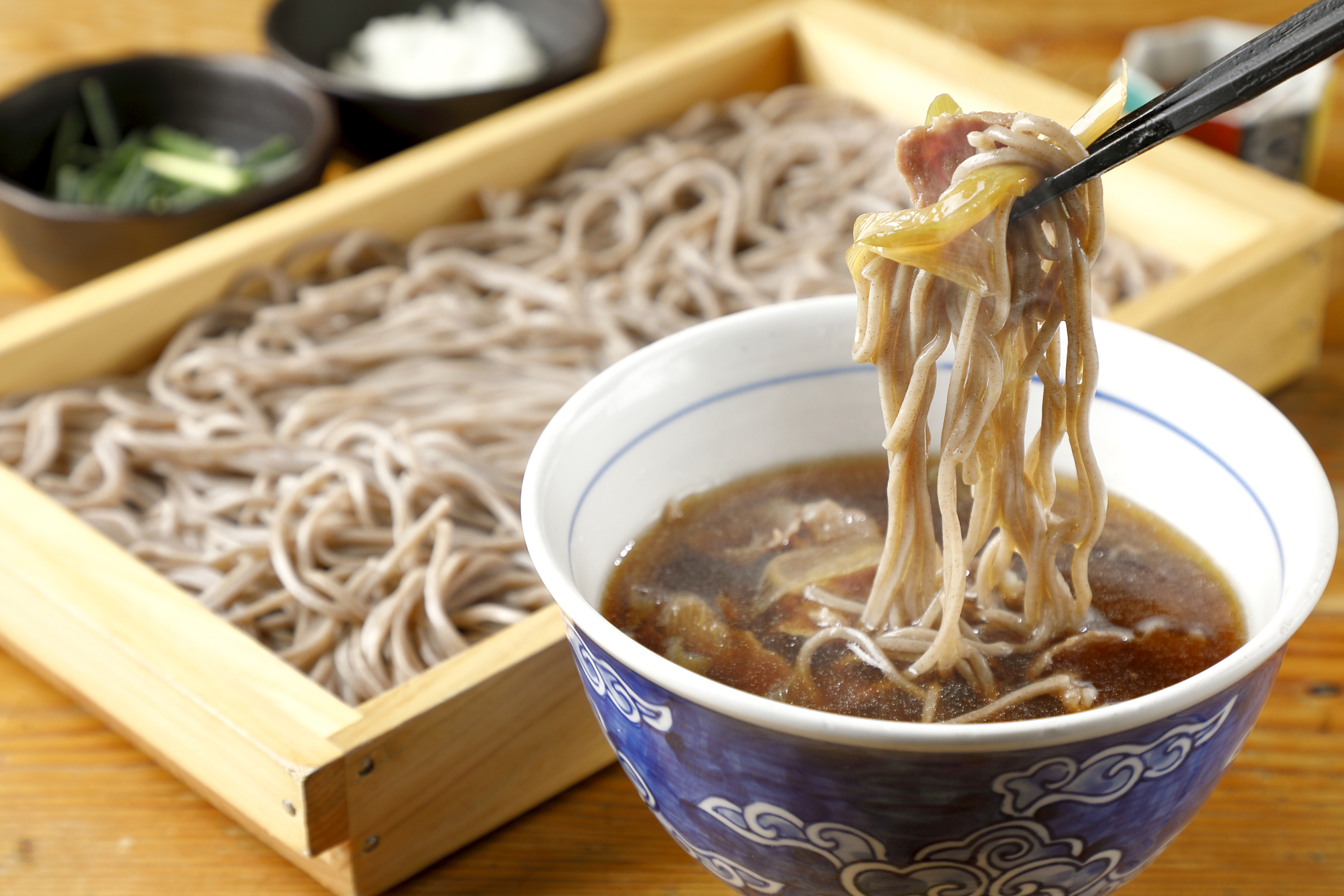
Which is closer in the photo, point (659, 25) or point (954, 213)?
point (954, 213)

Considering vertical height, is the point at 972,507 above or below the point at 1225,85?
below

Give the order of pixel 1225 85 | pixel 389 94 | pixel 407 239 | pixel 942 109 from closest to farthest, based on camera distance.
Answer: pixel 1225 85
pixel 942 109
pixel 407 239
pixel 389 94

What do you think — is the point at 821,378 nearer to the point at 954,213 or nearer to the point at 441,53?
the point at 954,213

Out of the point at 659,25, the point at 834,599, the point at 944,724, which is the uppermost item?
the point at 944,724

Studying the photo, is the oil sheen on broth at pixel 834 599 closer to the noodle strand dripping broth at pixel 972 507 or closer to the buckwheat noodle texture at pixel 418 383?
the noodle strand dripping broth at pixel 972 507

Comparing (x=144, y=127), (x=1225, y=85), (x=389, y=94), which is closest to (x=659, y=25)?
(x=389, y=94)

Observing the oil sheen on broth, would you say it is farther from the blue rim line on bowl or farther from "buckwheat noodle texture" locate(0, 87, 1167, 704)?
"buckwheat noodle texture" locate(0, 87, 1167, 704)

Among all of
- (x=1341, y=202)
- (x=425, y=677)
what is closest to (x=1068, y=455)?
(x=425, y=677)
